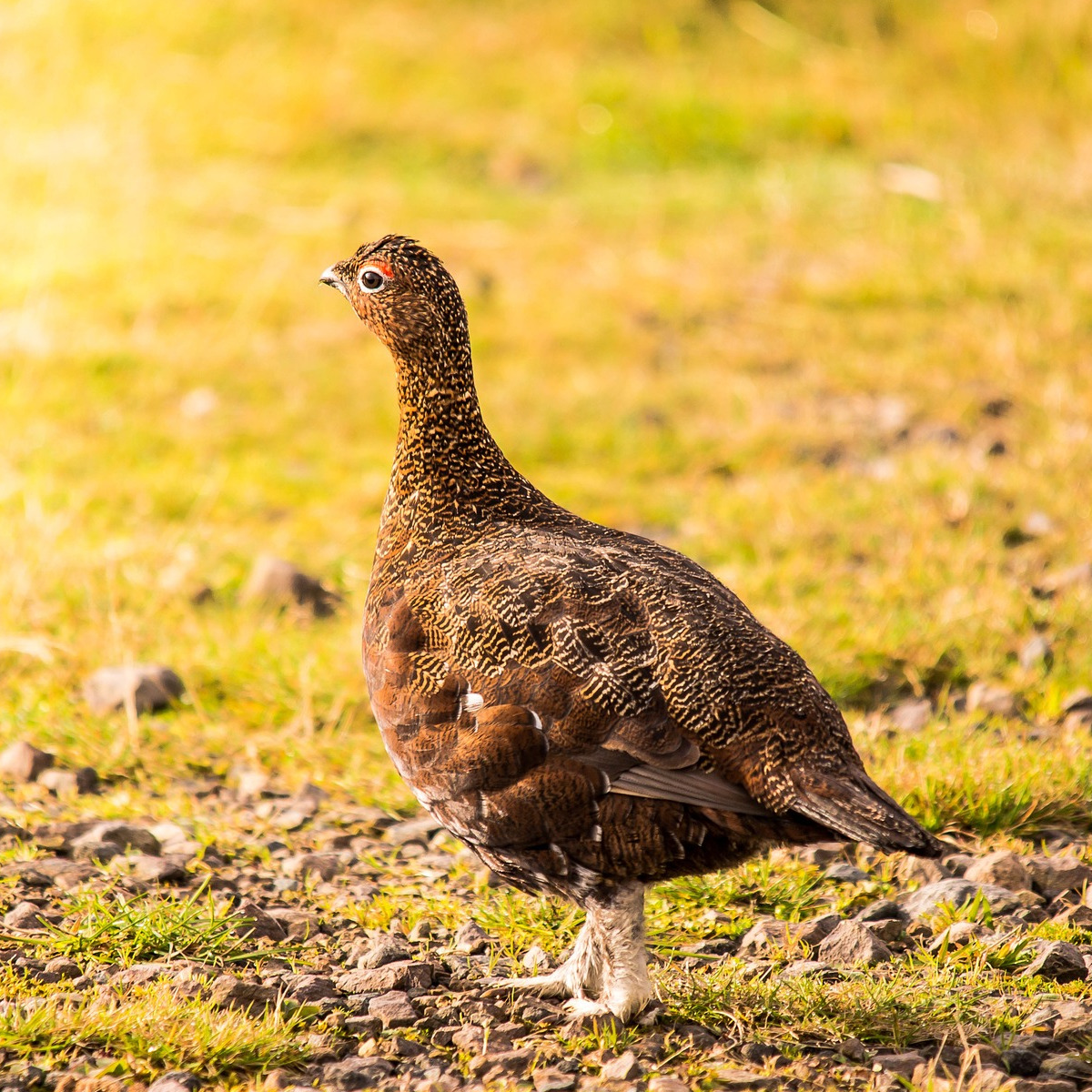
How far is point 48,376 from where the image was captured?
27.6 ft

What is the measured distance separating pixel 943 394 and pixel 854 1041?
5.42 meters

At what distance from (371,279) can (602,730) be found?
5.40 ft

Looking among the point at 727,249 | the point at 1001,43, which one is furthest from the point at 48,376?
the point at 1001,43

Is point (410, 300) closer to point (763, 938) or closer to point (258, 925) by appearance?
point (258, 925)

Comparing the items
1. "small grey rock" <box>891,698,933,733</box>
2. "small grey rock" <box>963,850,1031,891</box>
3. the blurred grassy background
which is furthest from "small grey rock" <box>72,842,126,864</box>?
"small grey rock" <box>891,698,933,733</box>

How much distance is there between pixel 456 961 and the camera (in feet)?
12.2

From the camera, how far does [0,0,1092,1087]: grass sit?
5.05 m

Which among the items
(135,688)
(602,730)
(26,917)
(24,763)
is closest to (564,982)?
(602,730)

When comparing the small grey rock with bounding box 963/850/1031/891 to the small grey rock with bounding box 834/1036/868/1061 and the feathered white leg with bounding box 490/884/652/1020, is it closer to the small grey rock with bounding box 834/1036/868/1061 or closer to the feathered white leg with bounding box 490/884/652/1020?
the small grey rock with bounding box 834/1036/868/1061

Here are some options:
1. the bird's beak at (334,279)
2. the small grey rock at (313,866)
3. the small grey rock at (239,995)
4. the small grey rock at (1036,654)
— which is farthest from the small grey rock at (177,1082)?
the small grey rock at (1036,654)

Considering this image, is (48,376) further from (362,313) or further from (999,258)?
(999,258)

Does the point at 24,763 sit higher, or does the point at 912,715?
the point at 912,715

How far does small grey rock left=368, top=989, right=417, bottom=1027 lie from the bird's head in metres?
1.76

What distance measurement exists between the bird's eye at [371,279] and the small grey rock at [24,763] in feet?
6.51
